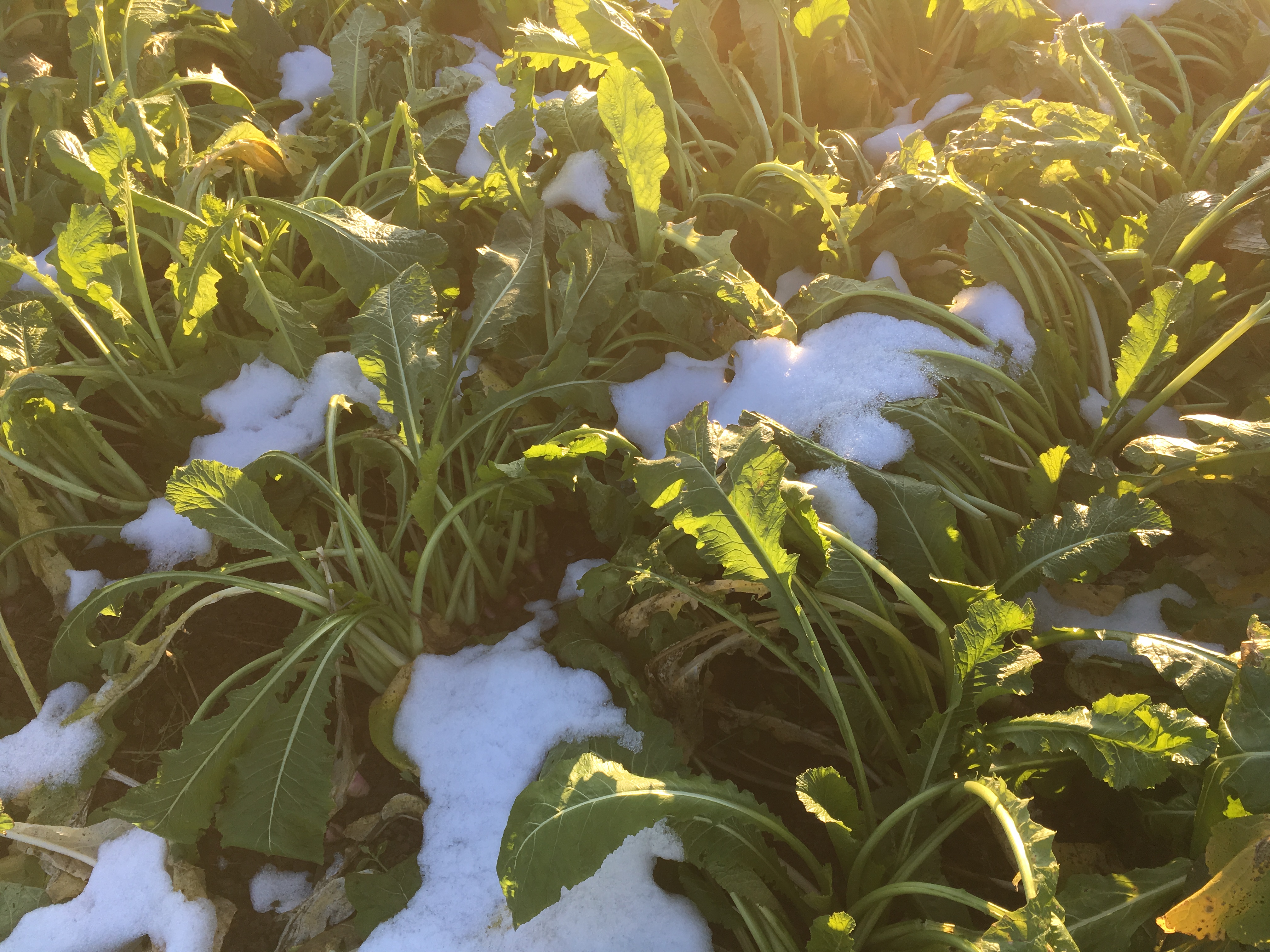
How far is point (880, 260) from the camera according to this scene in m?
1.53

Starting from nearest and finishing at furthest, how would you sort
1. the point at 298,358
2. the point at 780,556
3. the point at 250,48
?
the point at 780,556 < the point at 298,358 < the point at 250,48

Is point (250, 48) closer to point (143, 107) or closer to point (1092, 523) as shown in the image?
point (143, 107)

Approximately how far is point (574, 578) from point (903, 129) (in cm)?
141

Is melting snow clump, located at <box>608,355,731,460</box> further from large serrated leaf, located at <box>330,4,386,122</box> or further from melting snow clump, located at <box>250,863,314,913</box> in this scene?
large serrated leaf, located at <box>330,4,386,122</box>

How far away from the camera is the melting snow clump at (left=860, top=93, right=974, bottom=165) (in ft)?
6.04

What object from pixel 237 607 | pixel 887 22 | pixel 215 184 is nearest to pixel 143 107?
pixel 215 184

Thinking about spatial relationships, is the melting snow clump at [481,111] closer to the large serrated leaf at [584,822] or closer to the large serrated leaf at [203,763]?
the large serrated leaf at [203,763]

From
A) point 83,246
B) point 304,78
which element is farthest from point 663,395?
point 304,78

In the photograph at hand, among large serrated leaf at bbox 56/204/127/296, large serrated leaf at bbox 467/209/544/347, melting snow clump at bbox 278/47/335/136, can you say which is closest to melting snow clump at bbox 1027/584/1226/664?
large serrated leaf at bbox 467/209/544/347

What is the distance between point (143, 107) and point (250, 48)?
21.7 inches

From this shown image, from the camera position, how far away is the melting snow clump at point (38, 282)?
63.0 inches

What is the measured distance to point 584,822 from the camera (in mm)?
871

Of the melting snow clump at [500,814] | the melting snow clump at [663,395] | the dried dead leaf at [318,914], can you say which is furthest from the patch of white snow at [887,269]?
the dried dead leaf at [318,914]

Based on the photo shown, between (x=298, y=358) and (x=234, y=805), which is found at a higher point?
(x=298, y=358)
